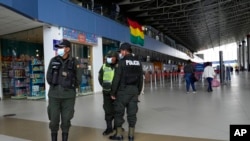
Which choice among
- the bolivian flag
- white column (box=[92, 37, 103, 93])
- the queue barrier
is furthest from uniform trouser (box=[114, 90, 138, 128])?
the bolivian flag

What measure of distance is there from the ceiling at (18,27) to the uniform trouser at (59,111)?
4.68 m

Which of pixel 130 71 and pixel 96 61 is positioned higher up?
pixel 96 61

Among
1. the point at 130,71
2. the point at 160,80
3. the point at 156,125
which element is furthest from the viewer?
the point at 160,80

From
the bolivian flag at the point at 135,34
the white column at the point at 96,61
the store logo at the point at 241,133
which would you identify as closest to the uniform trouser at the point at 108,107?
the store logo at the point at 241,133

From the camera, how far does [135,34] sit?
1886 centimetres

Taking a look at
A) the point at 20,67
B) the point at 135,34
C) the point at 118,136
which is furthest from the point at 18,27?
the point at 135,34

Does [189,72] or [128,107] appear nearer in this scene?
[128,107]

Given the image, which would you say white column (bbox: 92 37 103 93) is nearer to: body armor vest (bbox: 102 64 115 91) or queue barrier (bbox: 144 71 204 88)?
queue barrier (bbox: 144 71 204 88)

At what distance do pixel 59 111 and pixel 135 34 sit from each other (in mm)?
15309

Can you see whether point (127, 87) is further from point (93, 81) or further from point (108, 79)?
point (93, 81)

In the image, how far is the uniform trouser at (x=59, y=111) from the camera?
3906 mm

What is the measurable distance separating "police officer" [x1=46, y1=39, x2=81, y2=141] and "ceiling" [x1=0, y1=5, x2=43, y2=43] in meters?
4.42

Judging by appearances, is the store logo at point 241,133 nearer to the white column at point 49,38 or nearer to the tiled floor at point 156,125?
the tiled floor at point 156,125

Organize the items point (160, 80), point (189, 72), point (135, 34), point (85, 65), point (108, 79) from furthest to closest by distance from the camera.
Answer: point (160, 80) → point (135, 34) → point (85, 65) → point (189, 72) → point (108, 79)
